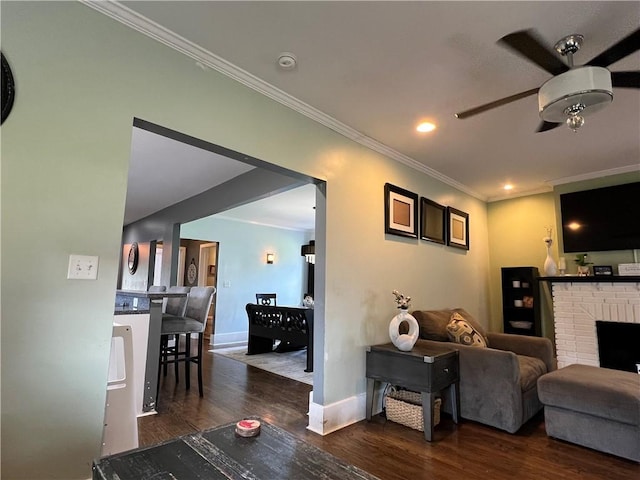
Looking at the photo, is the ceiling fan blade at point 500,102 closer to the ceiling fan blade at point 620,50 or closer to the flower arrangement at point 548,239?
the ceiling fan blade at point 620,50

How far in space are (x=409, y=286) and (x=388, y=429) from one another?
1.42 metres

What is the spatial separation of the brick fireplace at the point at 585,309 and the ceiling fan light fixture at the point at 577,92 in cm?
296

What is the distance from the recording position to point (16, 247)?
1420 mm

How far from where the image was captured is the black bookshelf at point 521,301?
4.54 meters

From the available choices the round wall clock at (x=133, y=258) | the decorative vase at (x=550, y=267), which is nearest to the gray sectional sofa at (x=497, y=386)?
the decorative vase at (x=550, y=267)

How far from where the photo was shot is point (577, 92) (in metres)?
1.72

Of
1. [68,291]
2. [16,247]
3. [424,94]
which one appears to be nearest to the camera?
[16,247]

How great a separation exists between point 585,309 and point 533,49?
3640 mm

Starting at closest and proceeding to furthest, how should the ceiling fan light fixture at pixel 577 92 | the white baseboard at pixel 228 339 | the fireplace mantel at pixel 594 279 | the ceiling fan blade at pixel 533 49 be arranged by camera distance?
1. the ceiling fan blade at pixel 533 49
2. the ceiling fan light fixture at pixel 577 92
3. the fireplace mantel at pixel 594 279
4. the white baseboard at pixel 228 339

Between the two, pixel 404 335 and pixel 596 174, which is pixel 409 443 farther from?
pixel 596 174

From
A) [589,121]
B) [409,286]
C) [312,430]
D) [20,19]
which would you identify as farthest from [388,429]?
[20,19]

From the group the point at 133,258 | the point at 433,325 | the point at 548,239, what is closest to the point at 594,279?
the point at 548,239

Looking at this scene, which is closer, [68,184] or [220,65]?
[68,184]

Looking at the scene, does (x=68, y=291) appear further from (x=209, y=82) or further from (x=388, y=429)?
(x=388, y=429)
